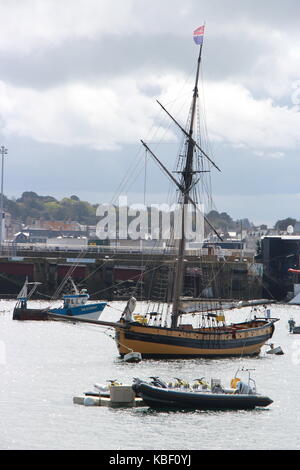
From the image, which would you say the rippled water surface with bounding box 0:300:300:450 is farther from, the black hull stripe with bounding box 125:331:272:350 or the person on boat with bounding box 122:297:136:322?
the person on boat with bounding box 122:297:136:322

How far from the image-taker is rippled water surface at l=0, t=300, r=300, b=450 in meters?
49.9

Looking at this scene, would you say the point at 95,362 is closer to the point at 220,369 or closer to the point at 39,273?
the point at 220,369

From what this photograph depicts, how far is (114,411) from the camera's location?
2228 inches

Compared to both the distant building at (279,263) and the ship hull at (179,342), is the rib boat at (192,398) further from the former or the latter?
the distant building at (279,263)

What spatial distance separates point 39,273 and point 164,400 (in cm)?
10076

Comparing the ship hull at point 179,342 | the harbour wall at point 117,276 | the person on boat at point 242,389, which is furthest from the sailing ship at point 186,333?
the harbour wall at point 117,276

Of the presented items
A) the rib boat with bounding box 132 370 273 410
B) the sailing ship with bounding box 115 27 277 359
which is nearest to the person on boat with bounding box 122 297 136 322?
the sailing ship with bounding box 115 27 277 359

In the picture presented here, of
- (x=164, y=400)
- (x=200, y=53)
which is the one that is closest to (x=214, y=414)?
(x=164, y=400)

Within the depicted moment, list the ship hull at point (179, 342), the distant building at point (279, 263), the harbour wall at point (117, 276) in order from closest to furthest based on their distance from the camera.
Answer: the ship hull at point (179, 342)
the harbour wall at point (117, 276)
the distant building at point (279, 263)

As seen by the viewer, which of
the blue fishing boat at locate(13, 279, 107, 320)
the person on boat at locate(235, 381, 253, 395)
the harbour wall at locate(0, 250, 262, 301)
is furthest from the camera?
the harbour wall at locate(0, 250, 262, 301)

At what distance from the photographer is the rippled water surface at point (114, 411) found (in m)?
49.9

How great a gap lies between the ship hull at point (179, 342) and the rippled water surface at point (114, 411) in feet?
3.91

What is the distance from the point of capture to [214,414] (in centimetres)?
5650

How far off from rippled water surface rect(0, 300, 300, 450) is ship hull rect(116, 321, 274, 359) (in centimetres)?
119
